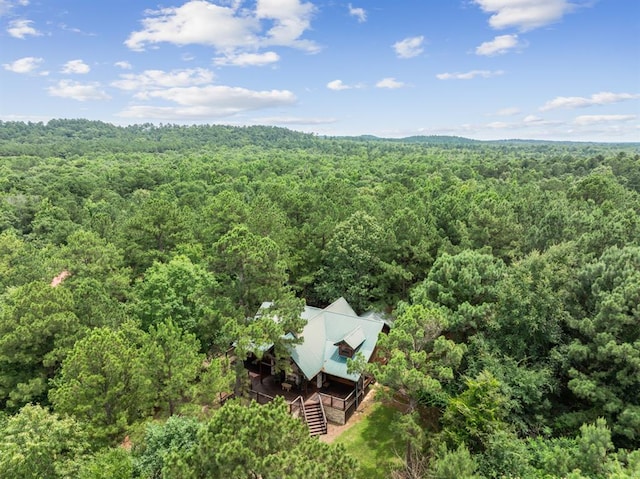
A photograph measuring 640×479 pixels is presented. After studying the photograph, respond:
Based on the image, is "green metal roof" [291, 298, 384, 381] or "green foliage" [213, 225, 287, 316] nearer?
"green foliage" [213, 225, 287, 316]

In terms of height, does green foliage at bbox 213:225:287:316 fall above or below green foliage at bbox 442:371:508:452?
above

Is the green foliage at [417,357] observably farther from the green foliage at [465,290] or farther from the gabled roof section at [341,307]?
the gabled roof section at [341,307]

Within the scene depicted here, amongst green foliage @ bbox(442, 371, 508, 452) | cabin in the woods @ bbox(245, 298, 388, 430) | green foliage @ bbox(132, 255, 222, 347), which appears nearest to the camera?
green foliage @ bbox(442, 371, 508, 452)

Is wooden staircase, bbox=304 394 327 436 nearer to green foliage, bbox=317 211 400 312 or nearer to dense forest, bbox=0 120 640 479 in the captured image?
dense forest, bbox=0 120 640 479

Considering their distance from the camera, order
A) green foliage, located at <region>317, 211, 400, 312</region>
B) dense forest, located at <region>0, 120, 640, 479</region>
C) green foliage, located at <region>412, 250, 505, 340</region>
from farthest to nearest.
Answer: green foliage, located at <region>317, 211, 400, 312</region> < green foliage, located at <region>412, 250, 505, 340</region> < dense forest, located at <region>0, 120, 640, 479</region>

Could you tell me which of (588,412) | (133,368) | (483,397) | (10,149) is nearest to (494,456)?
(483,397)

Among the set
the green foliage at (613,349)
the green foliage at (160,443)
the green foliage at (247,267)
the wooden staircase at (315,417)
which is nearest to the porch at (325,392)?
the wooden staircase at (315,417)

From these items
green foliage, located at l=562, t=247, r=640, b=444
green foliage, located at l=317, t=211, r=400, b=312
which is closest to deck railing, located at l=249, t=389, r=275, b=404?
green foliage, located at l=317, t=211, r=400, b=312
